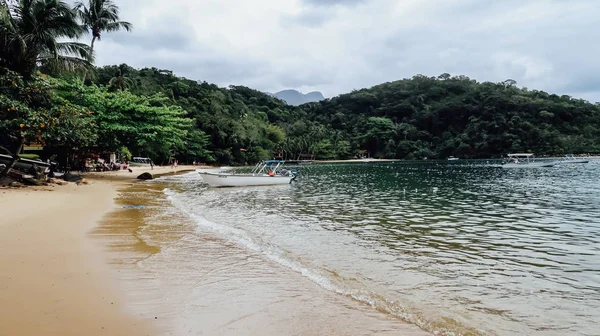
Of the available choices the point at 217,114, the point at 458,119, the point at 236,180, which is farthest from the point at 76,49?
the point at 458,119

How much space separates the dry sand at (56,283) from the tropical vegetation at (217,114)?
10600mm

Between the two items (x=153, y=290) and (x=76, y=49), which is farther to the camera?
(x=76, y=49)

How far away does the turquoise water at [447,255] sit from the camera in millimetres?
5457

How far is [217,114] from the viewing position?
79.4 meters

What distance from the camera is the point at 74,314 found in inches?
188

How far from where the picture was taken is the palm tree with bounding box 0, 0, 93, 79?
853 inches

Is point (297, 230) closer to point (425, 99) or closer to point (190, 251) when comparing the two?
point (190, 251)

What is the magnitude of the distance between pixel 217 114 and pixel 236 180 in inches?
2130

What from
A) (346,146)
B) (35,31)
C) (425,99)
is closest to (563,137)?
(425,99)

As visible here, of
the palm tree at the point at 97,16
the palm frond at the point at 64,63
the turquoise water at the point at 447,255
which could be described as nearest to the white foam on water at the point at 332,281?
the turquoise water at the point at 447,255

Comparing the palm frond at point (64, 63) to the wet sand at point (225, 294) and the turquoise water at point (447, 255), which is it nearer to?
the turquoise water at point (447, 255)

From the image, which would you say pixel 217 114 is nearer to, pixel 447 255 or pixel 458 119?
pixel 458 119

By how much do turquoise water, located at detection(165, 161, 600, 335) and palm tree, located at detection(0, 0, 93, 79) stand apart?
568 inches

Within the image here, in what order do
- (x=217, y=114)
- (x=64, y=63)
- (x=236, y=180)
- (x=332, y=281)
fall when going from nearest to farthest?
1. (x=332, y=281)
2. (x=64, y=63)
3. (x=236, y=180)
4. (x=217, y=114)
